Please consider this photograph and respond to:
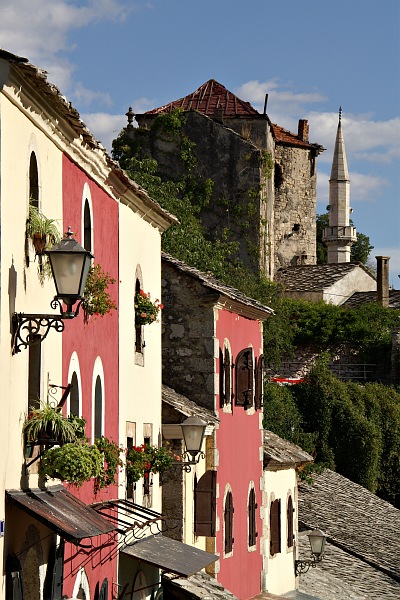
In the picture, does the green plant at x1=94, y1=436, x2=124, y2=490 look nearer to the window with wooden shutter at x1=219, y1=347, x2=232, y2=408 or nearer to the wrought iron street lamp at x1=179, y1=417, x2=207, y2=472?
the wrought iron street lamp at x1=179, y1=417, x2=207, y2=472

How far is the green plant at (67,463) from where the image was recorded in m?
12.1

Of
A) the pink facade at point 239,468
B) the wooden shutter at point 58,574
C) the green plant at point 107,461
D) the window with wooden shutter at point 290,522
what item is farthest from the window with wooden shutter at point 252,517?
the wooden shutter at point 58,574

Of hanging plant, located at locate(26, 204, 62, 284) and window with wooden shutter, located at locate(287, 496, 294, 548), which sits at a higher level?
hanging plant, located at locate(26, 204, 62, 284)

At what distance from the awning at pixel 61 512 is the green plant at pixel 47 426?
493 mm

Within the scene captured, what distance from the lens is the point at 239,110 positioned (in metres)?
54.3

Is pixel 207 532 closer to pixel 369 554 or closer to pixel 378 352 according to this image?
pixel 369 554

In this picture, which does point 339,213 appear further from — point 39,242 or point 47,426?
A: point 47,426

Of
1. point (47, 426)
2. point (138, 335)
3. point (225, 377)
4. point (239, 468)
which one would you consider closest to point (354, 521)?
point (239, 468)

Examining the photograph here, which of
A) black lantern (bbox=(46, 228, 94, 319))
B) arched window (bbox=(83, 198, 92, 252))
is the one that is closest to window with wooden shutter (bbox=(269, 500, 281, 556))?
arched window (bbox=(83, 198, 92, 252))

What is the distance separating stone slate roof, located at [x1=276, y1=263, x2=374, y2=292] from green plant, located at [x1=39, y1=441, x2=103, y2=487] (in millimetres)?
50178

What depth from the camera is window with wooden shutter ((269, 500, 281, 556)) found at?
2947 centimetres

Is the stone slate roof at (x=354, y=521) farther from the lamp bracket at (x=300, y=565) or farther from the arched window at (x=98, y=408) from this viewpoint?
the arched window at (x=98, y=408)

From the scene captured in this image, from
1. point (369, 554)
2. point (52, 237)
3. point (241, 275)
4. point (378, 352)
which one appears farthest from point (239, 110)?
point (52, 237)

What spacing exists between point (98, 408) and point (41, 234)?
422 cm
